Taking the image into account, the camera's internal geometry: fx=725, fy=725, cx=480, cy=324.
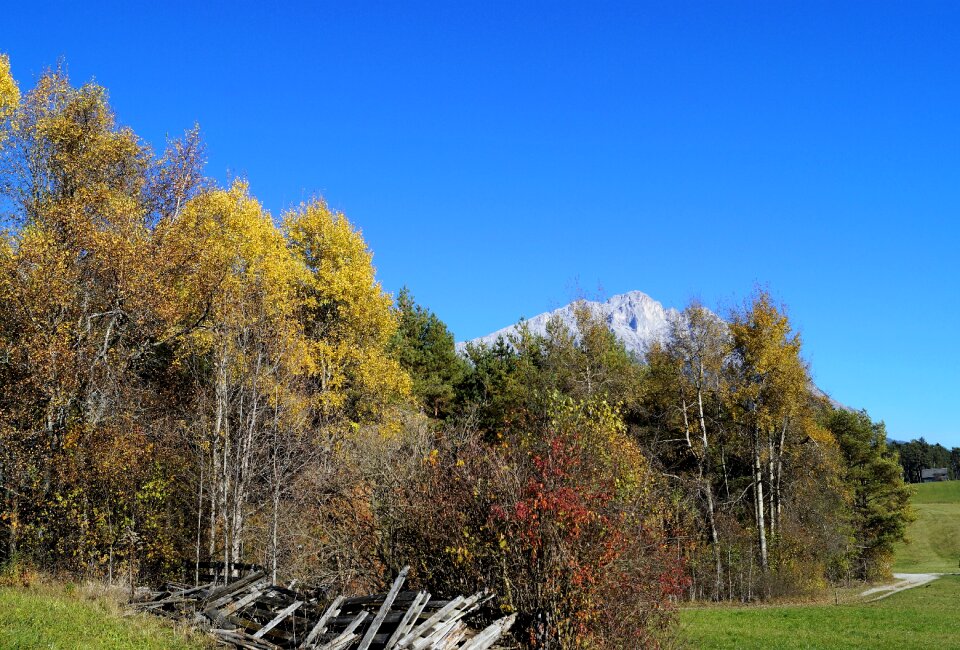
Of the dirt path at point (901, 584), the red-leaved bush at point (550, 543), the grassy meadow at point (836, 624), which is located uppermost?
the red-leaved bush at point (550, 543)

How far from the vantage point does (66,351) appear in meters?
19.8

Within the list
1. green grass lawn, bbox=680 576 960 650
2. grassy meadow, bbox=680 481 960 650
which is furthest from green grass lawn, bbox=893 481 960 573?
green grass lawn, bbox=680 576 960 650

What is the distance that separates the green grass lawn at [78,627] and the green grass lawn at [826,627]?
10.9m

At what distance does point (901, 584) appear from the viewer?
46.6 meters

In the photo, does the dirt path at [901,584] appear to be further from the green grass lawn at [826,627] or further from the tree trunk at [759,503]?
the green grass lawn at [826,627]

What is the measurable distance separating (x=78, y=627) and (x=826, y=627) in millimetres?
22518

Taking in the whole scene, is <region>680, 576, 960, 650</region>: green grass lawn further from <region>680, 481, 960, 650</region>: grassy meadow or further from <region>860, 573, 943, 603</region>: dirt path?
<region>860, 573, 943, 603</region>: dirt path

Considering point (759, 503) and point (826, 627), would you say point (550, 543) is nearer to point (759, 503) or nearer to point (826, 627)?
Result: point (826, 627)

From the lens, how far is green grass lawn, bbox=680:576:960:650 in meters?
20.3

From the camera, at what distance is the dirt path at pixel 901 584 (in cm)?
4056

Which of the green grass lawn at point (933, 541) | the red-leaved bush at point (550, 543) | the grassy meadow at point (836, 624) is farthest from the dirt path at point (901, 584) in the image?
the red-leaved bush at point (550, 543)

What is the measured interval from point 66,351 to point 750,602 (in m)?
30.1

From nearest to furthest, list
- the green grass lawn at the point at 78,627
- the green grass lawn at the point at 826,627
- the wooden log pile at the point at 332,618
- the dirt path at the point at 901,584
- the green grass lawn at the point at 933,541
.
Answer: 1. the green grass lawn at the point at 78,627
2. the wooden log pile at the point at 332,618
3. the green grass lawn at the point at 826,627
4. the dirt path at the point at 901,584
5. the green grass lawn at the point at 933,541

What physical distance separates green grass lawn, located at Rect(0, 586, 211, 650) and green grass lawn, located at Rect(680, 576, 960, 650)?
10.9 meters
